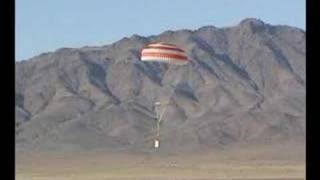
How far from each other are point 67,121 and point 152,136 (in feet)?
57.2

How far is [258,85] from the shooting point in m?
190

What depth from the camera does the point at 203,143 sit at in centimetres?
13262

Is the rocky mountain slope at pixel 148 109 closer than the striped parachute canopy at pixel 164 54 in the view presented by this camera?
No

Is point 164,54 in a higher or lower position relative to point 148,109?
lower

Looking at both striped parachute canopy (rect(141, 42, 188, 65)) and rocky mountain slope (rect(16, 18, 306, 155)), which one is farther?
rocky mountain slope (rect(16, 18, 306, 155))

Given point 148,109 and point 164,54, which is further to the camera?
point 148,109

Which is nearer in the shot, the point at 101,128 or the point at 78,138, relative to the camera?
the point at 78,138

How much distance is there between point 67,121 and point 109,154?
33.8 m

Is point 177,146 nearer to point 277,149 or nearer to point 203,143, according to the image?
point 203,143
